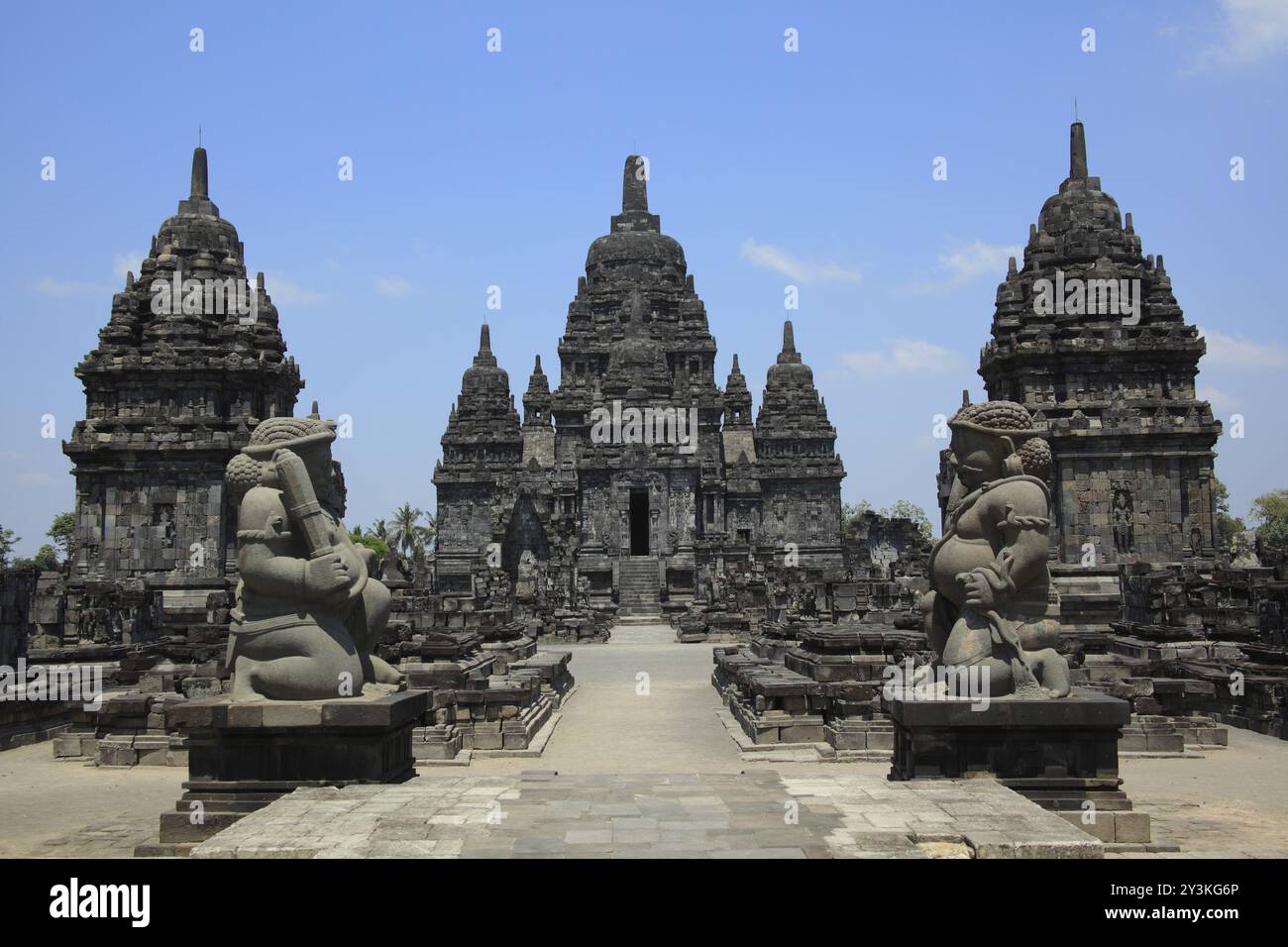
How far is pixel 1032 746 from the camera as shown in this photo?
741 centimetres

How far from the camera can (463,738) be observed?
42.5 ft

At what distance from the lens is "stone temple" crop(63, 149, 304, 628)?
33.4 metres

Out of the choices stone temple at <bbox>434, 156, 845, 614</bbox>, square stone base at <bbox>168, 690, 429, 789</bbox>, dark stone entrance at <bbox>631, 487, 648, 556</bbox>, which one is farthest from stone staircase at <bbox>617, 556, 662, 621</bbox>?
square stone base at <bbox>168, 690, 429, 789</bbox>

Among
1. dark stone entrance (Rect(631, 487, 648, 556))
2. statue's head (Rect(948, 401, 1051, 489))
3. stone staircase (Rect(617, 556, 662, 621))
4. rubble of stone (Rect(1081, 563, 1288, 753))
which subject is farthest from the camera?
dark stone entrance (Rect(631, 487, 648, 556))

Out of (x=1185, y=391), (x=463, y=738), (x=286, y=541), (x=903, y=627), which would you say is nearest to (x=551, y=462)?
(x=1185, y=391)

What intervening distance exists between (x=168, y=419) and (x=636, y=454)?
→ 54.6ft

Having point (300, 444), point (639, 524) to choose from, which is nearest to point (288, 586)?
point (300, 444)

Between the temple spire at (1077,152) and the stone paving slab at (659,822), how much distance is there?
95.4 feet

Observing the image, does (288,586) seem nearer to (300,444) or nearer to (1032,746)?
(300,444)

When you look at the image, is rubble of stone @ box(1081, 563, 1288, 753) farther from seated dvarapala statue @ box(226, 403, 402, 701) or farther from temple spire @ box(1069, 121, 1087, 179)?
temple spire @ box(1069, 121, 1087, 179)

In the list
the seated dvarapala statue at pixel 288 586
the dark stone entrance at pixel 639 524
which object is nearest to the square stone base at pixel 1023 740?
the seated dvarapala statue at pixel 288 586

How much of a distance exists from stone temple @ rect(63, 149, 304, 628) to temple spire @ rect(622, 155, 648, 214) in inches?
1102

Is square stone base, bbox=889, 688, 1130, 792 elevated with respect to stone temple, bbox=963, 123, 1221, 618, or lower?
lower
